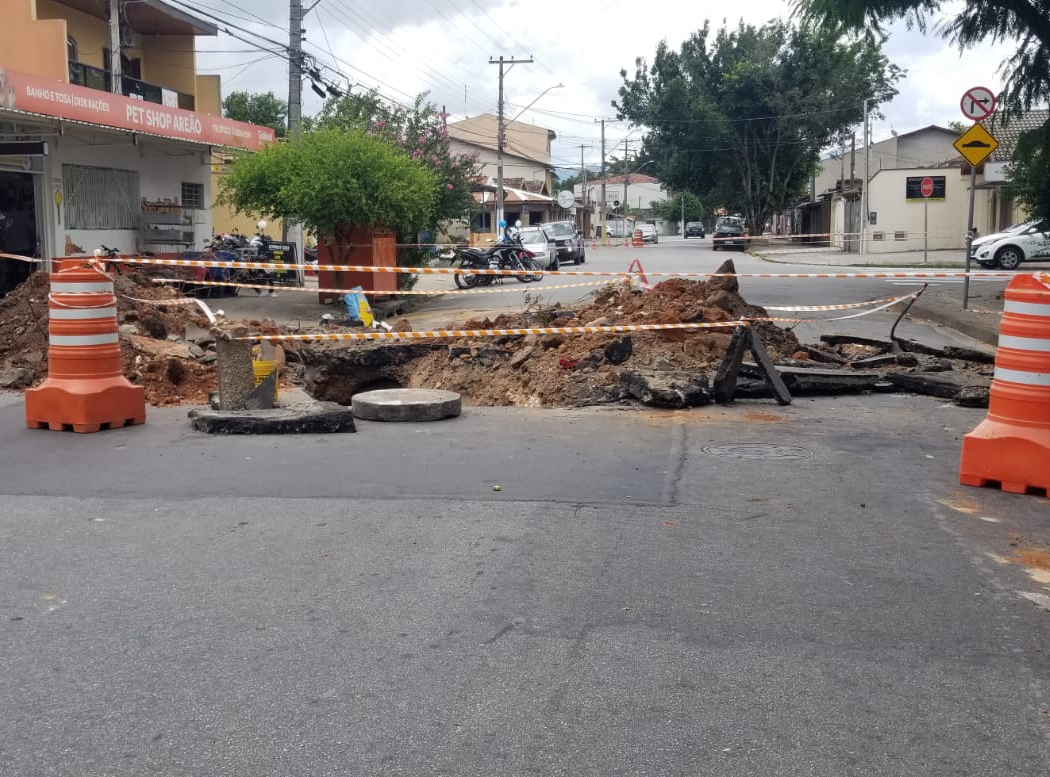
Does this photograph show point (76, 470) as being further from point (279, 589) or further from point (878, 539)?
point (878, 539)

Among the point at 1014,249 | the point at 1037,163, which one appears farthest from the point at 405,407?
the point at 1014,249

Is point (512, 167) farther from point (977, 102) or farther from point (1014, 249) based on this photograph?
point (977, 102)

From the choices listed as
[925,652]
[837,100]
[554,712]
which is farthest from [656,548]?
[837,100]

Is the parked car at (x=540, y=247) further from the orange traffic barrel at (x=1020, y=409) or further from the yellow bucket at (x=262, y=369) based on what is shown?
the orange traffic barrel at (x=1020, y=409)

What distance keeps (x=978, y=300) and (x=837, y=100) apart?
49.8 metres

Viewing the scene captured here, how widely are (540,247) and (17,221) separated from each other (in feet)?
63.1

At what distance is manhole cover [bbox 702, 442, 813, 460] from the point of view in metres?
8.38

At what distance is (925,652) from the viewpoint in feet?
14.9

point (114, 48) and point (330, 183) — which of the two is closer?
point (330, 183)

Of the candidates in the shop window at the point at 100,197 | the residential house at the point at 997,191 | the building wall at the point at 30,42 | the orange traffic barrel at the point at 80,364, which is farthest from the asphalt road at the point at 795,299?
the residential house at the point at 997,191

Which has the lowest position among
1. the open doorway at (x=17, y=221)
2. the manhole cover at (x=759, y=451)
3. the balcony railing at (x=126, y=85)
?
the manhole cover at (x=759, y=451)

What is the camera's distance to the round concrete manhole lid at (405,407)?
997cm

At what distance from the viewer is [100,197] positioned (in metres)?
24.6

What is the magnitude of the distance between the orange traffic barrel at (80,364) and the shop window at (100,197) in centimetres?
1500
